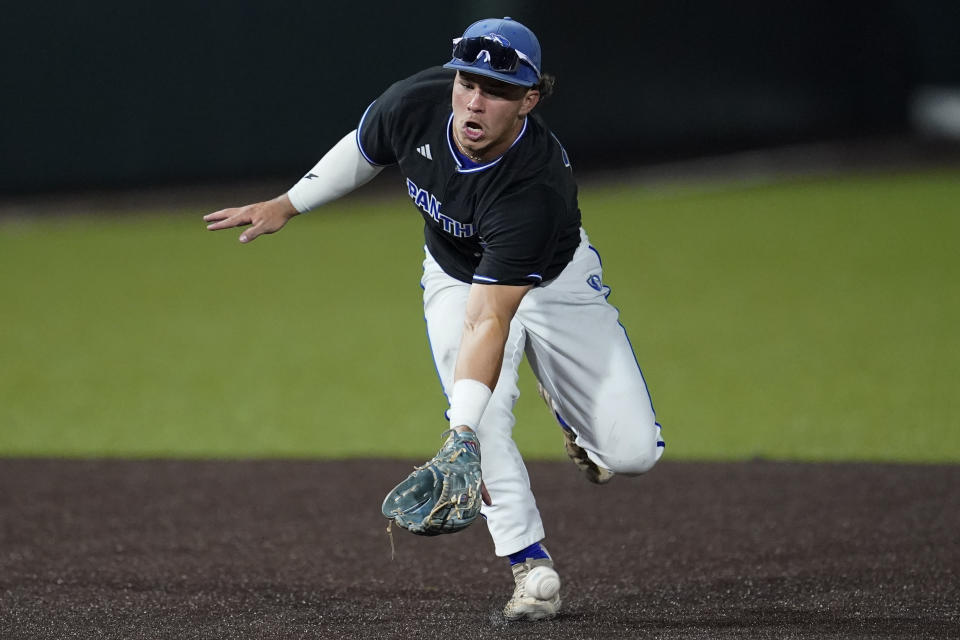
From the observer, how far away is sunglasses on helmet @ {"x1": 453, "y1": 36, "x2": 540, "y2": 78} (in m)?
4.18

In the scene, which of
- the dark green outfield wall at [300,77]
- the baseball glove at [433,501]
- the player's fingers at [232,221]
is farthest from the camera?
the dark green outfield wall at [300,77]

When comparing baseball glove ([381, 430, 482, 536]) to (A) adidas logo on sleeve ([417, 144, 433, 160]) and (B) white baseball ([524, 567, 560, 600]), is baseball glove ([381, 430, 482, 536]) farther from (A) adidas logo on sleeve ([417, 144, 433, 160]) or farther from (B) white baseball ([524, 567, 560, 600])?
(A) adidas logo on sleeve ([417, 144, 433, 160])

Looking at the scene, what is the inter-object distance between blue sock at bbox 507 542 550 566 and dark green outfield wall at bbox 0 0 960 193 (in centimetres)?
1448

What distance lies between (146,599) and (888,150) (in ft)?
61.6

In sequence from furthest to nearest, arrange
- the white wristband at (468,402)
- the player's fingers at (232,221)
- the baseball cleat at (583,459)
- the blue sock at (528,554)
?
the baseball cleat at (583,459) → the player's fingers at (232,221) → the blue sock at (528,554) → the white wristband at (468,402)

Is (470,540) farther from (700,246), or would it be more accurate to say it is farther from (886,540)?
(700,246)

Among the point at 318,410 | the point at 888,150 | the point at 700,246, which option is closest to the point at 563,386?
the point at 318,410

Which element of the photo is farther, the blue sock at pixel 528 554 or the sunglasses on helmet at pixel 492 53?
the blue sock at pixel 528 554

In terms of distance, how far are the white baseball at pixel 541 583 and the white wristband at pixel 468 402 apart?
793 millimetres

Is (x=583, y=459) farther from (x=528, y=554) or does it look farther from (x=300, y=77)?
(x=300, y=77)

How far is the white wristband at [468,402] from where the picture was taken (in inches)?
160

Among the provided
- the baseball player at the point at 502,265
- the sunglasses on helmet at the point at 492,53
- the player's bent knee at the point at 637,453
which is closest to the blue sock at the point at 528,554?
the baseball player at the point at 502,265

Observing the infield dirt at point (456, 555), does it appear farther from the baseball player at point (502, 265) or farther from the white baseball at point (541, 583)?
the baseball player at point (502, 265)

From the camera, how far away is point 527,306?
4996 mm
